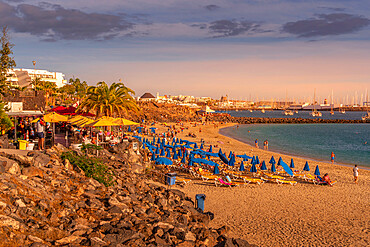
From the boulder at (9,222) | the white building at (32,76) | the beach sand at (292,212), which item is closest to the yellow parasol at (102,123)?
the beach sand at (292,212)

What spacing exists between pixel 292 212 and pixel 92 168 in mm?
9658

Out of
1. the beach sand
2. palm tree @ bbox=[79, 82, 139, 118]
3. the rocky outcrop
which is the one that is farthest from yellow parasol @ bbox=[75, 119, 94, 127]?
the beach sand

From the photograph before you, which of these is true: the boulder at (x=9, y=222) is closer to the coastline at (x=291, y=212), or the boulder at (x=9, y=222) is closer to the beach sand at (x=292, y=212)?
the coastline at (x=291, y=212)

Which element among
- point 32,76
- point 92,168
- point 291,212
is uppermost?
point 32,76

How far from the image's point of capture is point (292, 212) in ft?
47.0

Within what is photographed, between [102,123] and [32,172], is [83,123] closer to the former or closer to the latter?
[102,123]

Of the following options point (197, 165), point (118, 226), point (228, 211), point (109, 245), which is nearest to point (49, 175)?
point (118, 226)

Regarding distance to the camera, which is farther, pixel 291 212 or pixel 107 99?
pixel 107 99

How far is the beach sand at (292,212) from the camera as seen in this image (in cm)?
1161

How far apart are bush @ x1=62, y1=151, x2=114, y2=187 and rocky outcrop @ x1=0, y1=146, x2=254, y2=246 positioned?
12.3 inches

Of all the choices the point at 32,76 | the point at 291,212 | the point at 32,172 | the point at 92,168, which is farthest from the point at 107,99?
the point at 32,76

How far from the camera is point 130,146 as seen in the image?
19.1 metres

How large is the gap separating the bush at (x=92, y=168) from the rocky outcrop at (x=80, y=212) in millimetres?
313

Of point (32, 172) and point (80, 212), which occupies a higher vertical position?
point (32, 172)
